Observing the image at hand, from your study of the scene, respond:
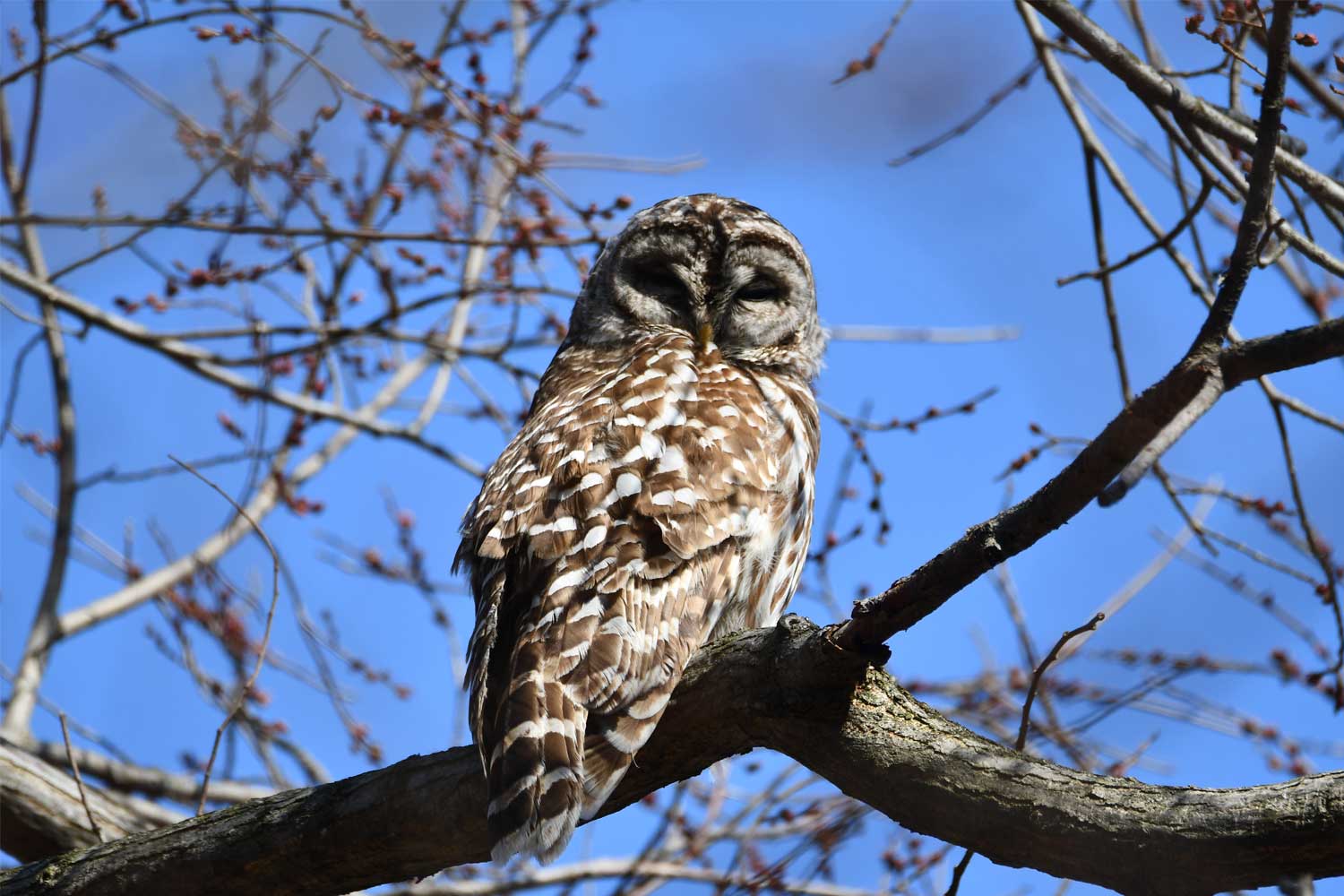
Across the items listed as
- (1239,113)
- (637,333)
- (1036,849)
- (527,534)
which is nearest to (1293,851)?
(1036,849)

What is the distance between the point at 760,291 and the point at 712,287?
0.84 ft

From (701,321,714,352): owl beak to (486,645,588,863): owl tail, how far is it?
197 cm

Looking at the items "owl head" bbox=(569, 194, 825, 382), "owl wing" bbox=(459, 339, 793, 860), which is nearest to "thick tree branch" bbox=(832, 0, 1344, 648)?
"owl wing" bbox=(459, 339, 793, 860)

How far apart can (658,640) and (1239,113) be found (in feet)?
7.61

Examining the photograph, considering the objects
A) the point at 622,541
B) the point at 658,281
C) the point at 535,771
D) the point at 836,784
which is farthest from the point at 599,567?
the point at 658,281

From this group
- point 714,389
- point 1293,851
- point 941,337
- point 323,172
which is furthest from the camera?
point 941,337

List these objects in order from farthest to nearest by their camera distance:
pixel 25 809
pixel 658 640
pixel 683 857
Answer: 1. pixel 683 857
2. pixel 25 809
3. pixel 658 640

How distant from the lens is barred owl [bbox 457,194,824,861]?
10.6ft

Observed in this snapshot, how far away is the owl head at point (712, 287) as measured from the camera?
5.29m

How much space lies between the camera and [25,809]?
15.4 feet

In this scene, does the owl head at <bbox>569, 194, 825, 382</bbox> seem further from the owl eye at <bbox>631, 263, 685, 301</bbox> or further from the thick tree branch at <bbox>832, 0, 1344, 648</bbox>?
the thick tree branch at <bbox>832, 0, 1344, 648</bbox>

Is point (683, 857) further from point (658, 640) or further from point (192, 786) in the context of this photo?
point (658, 640)

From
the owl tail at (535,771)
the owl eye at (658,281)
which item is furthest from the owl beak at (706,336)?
the owl tail at (535,771)

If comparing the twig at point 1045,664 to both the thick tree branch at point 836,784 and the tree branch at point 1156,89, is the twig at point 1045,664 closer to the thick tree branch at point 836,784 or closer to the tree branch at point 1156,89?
the thick tree branch at point 836,784
